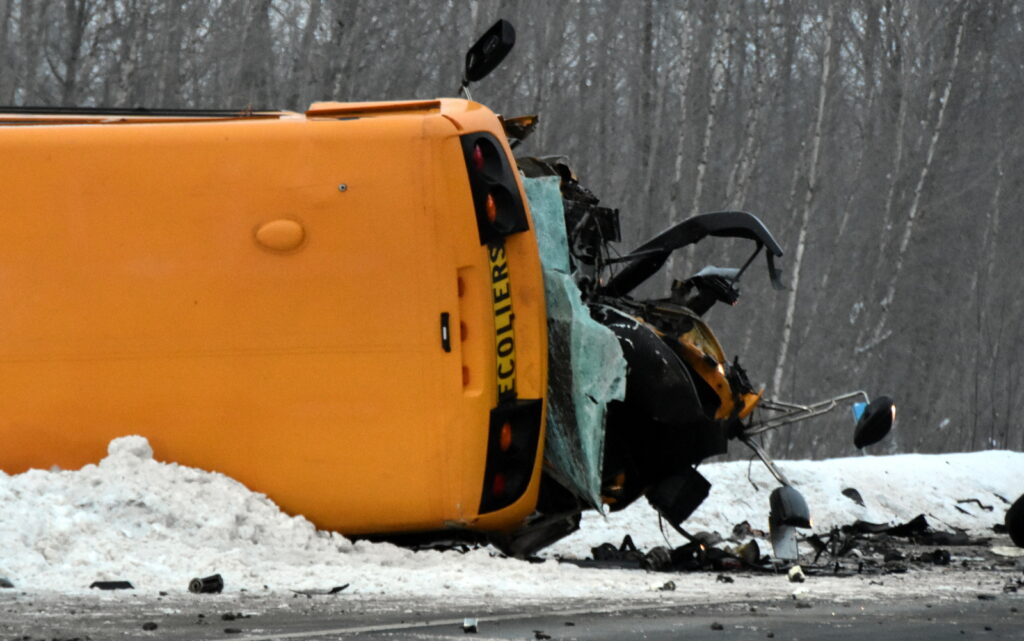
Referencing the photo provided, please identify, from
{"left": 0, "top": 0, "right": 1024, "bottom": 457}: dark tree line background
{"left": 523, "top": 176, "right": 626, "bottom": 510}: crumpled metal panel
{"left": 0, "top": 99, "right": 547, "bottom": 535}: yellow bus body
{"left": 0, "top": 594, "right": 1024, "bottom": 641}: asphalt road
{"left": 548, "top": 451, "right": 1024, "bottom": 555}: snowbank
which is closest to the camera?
{"left": 0, "top": 594, "right": 1024, "bottom": 641}: asphalt road

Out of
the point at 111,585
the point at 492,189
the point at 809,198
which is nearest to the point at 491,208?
the point at 492,189

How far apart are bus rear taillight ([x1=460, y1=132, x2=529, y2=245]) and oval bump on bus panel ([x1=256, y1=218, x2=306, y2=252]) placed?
65cm

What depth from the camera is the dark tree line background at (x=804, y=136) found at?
23500 millimetres

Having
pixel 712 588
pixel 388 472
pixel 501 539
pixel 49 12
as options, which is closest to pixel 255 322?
pixel 388 472

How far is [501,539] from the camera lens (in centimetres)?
646

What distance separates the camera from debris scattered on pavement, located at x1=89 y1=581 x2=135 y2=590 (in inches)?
202

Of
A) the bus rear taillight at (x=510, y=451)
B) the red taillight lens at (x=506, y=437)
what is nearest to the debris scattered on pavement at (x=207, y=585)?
the bus rear taillight at (x=510, y=451)

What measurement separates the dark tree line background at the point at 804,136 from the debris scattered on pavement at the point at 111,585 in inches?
670

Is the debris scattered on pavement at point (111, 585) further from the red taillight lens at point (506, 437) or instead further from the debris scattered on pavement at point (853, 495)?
the debris scattered on pavement at point (853, 495)

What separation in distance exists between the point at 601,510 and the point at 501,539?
0.51m

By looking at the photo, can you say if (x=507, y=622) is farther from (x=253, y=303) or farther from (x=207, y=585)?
(x=253, y=303)

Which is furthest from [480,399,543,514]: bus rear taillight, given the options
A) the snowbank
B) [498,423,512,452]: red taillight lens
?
the snowbank

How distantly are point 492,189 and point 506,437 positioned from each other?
92 cm

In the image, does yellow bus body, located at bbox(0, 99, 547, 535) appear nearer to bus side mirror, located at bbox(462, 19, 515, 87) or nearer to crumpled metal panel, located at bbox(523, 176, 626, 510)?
crumpled metal panel, located at bbox(523, 176, 626, 510)
